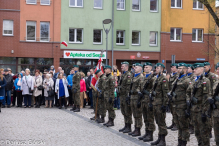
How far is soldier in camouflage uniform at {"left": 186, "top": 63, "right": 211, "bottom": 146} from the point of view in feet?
24.7

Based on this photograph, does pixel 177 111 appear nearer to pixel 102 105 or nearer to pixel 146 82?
pixel 146 82

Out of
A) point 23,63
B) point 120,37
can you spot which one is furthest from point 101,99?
point 120,37

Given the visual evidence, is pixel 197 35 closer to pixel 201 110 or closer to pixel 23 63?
pixel 23 63

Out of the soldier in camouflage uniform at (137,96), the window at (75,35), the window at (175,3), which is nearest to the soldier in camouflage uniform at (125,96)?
the soldier in camouflage uniform at (137,96)

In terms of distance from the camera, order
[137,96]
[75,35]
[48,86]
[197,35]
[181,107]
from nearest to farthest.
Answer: [181,107] → [137,96] → [48,86] → [75,35] → [197,35]

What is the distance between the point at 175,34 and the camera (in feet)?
113

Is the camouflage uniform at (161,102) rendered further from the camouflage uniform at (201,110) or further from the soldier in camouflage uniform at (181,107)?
the camouflage uniform at (201,110)

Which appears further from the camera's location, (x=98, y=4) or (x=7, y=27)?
(x=98, y=4)

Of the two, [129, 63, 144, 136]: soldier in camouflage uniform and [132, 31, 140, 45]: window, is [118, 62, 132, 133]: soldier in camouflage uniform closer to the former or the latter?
[129, 63, 144, 136]: soldier in camouflage uniform

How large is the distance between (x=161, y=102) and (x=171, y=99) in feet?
2.01

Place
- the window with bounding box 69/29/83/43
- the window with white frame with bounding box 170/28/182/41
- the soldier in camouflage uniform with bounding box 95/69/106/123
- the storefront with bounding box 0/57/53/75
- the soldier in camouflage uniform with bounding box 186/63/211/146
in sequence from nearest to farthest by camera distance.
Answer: the soldier in camouflage uniform with bounding box 186/63/211/146 → the soldier in camouflage uniform with bounding box 95/69/106/123 → the storefront with bounding box 0/57/53/75 → the window with bounding box 69/29/83/43 → the window with white frame with bounding box 170/28/182/41

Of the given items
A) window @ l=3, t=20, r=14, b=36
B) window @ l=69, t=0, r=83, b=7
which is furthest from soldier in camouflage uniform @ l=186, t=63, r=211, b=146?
window @ l=69, t=0, r=83, b=7

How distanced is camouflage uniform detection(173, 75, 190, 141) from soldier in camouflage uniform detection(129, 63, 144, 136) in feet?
6.21

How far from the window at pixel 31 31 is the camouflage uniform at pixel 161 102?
75.9 ft
